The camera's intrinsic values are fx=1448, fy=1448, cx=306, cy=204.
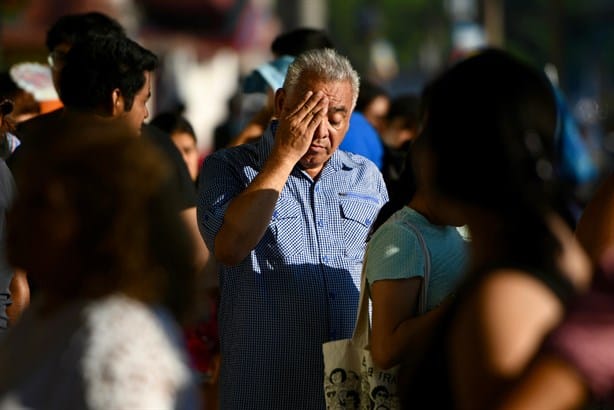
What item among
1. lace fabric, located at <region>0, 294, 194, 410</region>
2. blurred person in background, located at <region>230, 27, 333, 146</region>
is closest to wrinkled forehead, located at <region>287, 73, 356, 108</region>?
blurred person in background, located at <region>230, 27, 333, 146</region>

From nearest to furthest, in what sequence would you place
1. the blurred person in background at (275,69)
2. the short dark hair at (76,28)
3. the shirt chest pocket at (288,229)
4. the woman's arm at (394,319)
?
the woman's arm at (394,319), the shirt chest pocket at (288,229), the short dark hair at (76,28), the blurred person in background at (275,69)

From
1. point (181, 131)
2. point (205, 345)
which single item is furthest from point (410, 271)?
point (205, 345)

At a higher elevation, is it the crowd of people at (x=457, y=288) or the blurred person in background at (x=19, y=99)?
the crowd of people at (x=457, y=288)

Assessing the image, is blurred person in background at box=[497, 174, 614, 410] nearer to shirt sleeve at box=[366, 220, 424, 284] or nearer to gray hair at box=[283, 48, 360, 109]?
shirt sleeve at box=[366, 220, 424, 284]

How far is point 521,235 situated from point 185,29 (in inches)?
2179

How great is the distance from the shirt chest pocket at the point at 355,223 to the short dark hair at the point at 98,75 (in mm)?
926

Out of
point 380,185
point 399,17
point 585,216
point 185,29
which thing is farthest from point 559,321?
point 399,17

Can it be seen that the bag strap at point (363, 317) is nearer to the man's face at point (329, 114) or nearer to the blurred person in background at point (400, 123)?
the man's face at point (329, 114)

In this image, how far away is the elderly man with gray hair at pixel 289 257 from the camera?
189 inches

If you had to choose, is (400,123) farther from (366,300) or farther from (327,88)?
(366,300)

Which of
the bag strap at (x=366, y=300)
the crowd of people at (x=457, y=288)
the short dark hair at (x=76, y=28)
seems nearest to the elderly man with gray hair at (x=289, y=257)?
the bag strap at (x=366, y=300)

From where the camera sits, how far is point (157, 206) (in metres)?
2.80

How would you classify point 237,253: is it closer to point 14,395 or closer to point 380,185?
point 380,185

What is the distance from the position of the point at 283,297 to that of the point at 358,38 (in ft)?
184
